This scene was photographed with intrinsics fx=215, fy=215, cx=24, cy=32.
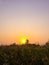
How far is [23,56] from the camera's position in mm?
7578

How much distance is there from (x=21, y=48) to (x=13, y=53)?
44 centimetres

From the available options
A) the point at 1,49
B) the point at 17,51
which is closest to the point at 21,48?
the point at 17,51

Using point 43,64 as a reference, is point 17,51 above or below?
above

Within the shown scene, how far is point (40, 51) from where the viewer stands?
791cm

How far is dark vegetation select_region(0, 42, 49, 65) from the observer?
7.38 meters

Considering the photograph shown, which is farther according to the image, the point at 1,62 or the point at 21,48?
the point at 21,48

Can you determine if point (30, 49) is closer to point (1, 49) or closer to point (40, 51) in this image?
point (40, 51)

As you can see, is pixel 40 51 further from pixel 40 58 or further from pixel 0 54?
pixel 0 54

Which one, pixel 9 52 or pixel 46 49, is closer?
pixel 9 52

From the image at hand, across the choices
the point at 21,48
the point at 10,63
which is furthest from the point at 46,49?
the point at 10,63

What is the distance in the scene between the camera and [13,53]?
7.51 meters

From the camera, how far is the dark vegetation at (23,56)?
24.2 ft

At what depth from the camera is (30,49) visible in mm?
7855

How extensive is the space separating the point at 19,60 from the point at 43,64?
3.03 feet
